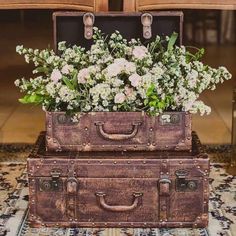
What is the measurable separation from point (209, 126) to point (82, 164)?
6.00 ft

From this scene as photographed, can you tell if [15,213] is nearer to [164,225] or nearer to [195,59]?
[164,225]

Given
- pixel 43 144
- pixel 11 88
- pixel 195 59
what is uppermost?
pixel 195 59

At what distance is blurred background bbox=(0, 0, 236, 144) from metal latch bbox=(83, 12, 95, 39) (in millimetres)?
1211

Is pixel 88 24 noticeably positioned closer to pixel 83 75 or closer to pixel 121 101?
pixel 83 75

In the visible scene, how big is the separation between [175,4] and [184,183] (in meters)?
1.04

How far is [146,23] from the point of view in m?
2.72

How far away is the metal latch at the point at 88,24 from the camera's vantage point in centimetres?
271

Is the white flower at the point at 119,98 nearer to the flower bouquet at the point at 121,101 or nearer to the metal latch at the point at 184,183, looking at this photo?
the flower bouquet at the point at 121,101

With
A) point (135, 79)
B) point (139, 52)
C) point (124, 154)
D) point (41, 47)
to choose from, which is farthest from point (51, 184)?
point (41, 47)

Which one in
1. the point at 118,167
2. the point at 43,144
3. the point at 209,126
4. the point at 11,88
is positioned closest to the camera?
the point at 118,167

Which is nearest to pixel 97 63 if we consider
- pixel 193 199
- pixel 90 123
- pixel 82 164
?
pixel 90 123

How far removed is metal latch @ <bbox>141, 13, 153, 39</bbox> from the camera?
272 centimetres

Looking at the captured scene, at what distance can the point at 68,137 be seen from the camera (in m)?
2.50

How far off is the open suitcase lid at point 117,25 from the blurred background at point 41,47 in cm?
108
